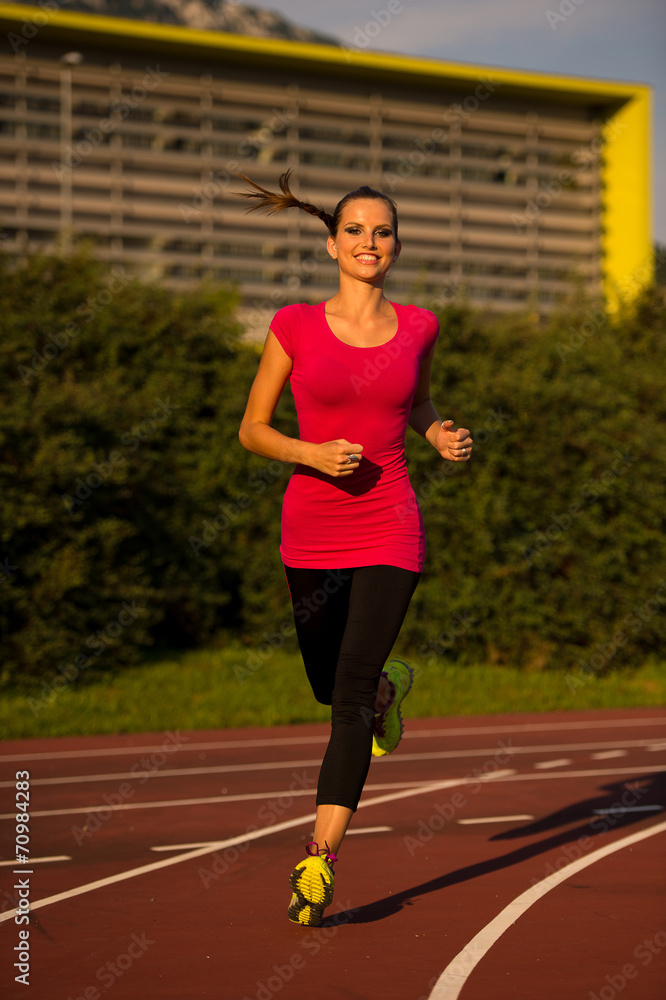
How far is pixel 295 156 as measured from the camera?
3172 centimetres

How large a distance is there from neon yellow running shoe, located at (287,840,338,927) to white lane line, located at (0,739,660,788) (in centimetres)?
460

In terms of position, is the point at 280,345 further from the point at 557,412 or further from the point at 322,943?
the point at 557,412

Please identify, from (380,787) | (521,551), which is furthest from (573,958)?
(521,551)

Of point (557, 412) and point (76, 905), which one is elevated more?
point (557, 412)

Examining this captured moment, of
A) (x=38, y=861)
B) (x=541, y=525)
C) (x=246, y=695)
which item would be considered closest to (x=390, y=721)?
(x=38, y=861)

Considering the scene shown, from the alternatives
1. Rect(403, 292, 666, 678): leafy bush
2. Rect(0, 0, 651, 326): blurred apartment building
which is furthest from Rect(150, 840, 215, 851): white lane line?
Rect(0, 0, 651, 326): blurred apartment building

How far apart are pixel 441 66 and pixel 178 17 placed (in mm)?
167632

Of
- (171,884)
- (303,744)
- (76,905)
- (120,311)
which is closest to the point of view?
(76,905)

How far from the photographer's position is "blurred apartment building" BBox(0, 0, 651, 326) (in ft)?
95.9

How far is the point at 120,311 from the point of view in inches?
Answer: 647

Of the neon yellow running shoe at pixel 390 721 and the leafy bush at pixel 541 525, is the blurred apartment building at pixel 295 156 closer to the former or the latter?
the leafy bush at pixel 541 525

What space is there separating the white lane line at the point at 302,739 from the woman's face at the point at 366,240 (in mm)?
6370

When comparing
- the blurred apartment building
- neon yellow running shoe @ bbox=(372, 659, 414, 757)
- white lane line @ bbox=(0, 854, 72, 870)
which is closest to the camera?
neon yellow running shoe @ bbox=(372, 659, 414, 757)

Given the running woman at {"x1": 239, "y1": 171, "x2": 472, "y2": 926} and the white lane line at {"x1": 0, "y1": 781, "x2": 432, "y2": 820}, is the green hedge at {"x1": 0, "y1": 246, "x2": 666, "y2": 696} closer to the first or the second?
the white lane line at {"x1": 0, "y1": 781, "x2": 432, "y2": 820}
